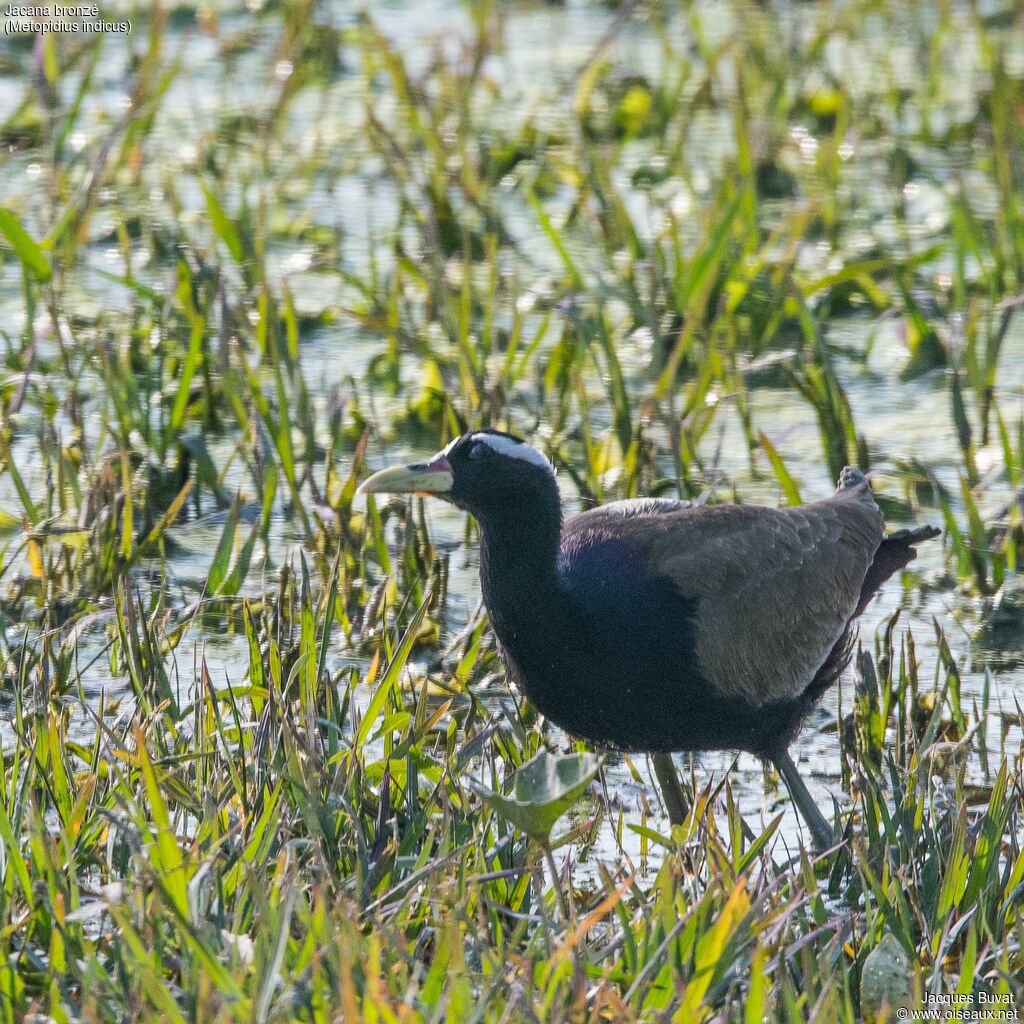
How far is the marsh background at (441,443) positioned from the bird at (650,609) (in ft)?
0.46

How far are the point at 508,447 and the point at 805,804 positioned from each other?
927 millimetres

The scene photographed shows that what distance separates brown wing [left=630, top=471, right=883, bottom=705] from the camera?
377cm

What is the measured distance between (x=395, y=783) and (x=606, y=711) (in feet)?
1.41

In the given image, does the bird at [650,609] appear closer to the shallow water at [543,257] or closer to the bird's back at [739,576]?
the bird's back at [739,576]

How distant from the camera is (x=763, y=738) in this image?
3.84 metres

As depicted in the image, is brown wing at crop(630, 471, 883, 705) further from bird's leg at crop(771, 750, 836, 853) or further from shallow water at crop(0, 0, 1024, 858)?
shallow water at crop(0, 0, 1024, 858)

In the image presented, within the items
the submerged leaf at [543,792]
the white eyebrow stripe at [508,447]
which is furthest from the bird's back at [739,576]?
the submerged leaf at [543,792]

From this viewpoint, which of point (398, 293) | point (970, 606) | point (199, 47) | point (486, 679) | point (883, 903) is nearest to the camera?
point (883, 903)

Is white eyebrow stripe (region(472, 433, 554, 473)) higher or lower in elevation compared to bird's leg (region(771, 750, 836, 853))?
higher

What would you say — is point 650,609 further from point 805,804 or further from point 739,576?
point 805,804

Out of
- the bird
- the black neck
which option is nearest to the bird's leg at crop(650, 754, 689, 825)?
the bird

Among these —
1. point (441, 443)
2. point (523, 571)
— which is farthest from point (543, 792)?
point (441, 443)

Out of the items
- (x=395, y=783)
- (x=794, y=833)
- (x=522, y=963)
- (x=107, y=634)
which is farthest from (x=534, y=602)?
(x=107, y=634)

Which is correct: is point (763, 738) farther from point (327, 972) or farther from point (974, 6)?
point (974, 6)
